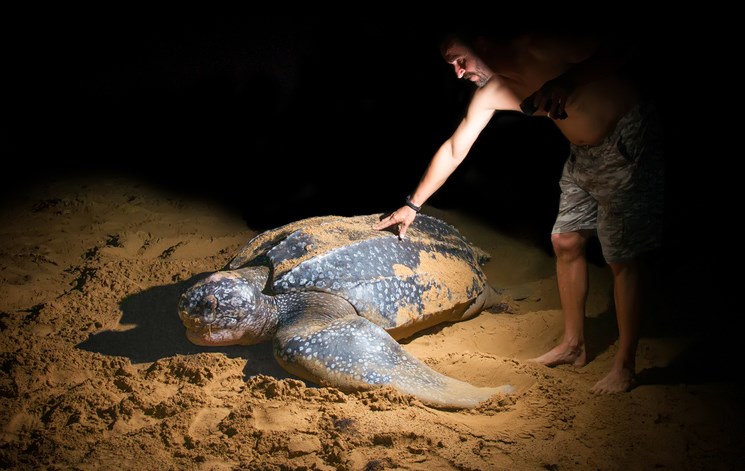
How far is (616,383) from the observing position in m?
2.01

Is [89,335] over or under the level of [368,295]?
under

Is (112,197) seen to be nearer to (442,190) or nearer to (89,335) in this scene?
(89,335)

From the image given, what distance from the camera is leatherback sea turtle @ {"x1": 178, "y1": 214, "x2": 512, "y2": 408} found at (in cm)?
205

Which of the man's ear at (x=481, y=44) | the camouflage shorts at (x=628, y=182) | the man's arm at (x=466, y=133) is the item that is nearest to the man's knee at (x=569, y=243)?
the camouflage shorts at (x=628, y=182)

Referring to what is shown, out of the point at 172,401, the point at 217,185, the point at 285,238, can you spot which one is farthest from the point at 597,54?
the point at 217,185

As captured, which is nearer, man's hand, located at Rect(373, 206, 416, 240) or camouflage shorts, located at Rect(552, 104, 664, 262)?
camouflage shorts, located at Rect(552, 104, 664, 262)

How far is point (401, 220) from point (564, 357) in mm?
996

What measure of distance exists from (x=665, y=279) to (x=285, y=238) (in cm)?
218

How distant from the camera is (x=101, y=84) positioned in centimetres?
554

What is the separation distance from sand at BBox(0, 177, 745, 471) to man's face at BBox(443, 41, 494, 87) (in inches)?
47.9

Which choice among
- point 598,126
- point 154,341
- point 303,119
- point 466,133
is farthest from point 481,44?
point 303,119

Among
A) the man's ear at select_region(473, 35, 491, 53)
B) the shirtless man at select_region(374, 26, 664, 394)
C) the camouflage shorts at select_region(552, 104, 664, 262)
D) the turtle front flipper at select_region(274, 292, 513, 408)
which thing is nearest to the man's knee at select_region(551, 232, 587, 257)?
the shirtless man at select_region(374, 26, 664, 394)

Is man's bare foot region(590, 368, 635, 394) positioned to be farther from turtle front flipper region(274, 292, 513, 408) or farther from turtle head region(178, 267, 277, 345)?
turtle head region(178, 267, 277, 345)

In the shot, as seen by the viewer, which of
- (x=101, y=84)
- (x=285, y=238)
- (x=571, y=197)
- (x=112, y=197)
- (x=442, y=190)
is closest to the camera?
(x=571, y=197)
